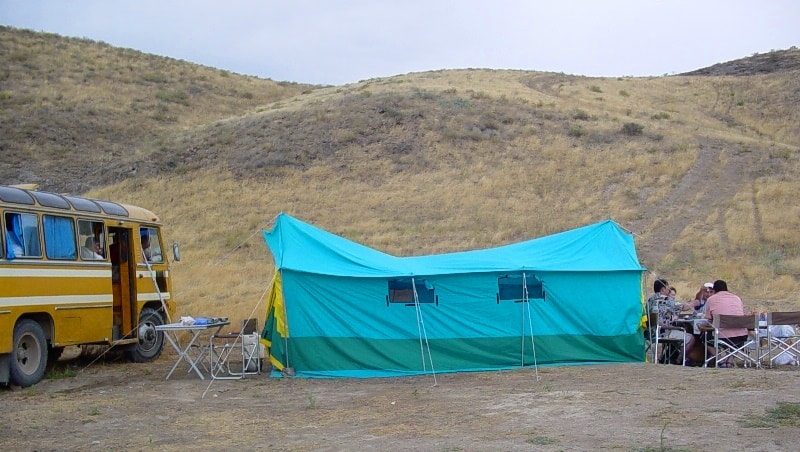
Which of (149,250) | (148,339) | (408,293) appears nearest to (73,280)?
(149,250)

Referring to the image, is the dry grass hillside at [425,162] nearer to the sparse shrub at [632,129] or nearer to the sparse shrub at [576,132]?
the sparse shrub at [632,129]

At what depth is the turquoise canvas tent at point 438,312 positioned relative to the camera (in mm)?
11859

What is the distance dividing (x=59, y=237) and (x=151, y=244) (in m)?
2.70

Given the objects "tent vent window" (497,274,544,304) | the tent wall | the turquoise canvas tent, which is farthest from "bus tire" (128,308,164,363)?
"tent vent window" (497,274,544,304)

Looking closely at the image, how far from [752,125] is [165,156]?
28140mm

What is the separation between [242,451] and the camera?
7.16 metres

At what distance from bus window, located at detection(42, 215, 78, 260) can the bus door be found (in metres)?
1.43

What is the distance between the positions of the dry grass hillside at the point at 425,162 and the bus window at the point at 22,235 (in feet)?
21.4

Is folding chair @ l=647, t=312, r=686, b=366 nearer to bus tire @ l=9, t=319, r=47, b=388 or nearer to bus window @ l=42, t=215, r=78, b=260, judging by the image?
bus window @ l=42, t=215, r=78, b=260

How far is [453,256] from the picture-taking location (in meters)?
13.0

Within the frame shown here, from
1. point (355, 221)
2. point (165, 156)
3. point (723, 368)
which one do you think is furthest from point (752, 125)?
point (723, 368)

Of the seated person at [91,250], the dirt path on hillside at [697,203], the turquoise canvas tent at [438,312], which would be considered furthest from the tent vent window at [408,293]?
the dirt path on hillside at [697,203]

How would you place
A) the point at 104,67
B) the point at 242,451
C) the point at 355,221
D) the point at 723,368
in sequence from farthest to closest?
the point at 104,67, the point at 355,221, the point at 723,368, the point at 242,451

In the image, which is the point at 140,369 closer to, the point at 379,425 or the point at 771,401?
the point at 379,425
